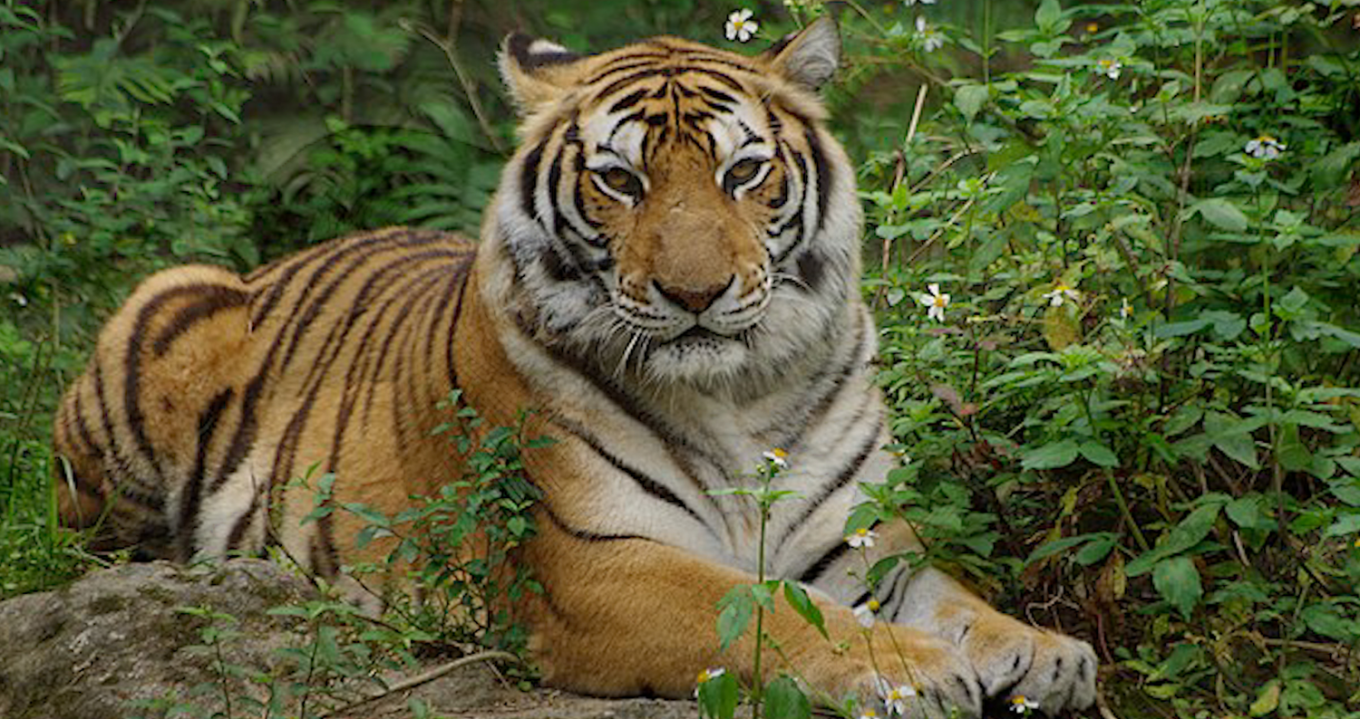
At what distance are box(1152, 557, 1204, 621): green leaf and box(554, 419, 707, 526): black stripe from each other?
0.96 meters

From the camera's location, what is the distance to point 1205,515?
11.4ft

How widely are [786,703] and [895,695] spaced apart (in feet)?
0.87

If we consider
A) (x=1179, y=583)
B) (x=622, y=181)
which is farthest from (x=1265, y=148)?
(x=622, y=181)

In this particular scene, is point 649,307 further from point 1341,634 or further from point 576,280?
point 1341,634

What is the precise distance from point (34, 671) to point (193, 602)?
319mm

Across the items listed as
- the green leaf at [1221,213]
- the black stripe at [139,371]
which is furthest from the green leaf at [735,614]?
the black stripe at [139,371]

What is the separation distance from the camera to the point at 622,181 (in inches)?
161

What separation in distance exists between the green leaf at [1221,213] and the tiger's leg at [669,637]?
0.81 meters

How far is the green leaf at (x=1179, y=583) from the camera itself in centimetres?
334

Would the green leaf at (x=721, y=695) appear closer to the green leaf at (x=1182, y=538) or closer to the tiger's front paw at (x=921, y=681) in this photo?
the tiger's front paw at (x=921, y=681)

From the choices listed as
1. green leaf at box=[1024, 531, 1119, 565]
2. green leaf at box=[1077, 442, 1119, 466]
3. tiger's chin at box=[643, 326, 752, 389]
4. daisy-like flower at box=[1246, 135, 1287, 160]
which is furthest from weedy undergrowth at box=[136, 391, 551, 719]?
daisy-like flower at box=[1246, 135, 1287, 160]

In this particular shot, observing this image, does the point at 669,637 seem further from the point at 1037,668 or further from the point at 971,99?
the point at 971,99

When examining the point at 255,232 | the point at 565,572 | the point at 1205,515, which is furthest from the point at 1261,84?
the point at 255,232

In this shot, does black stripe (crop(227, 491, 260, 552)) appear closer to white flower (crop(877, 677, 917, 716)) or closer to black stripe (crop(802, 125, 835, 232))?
black stripe (crop(802, 125, 835, 232))
